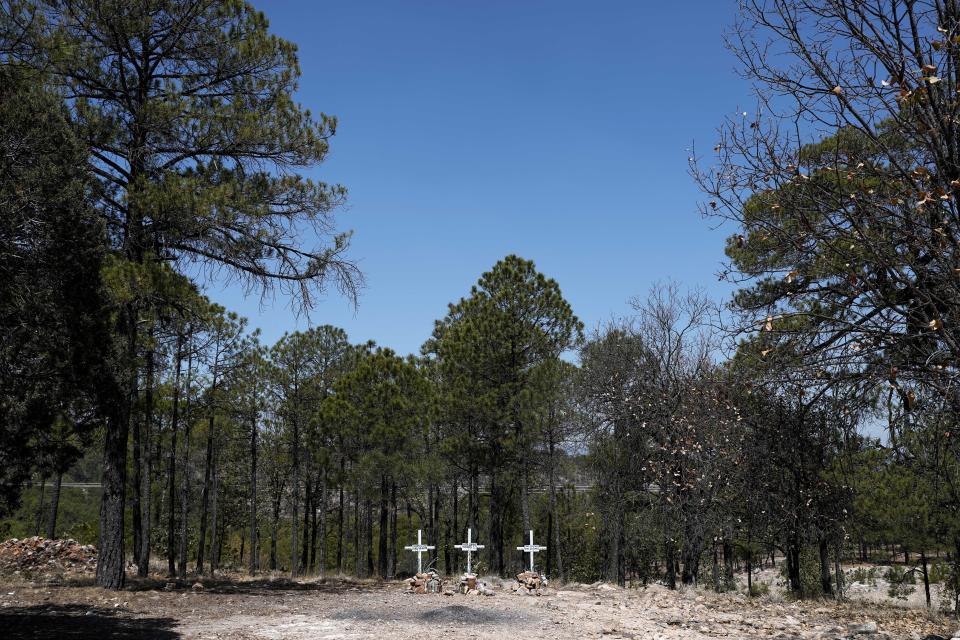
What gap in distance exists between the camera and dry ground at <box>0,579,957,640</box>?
934cm

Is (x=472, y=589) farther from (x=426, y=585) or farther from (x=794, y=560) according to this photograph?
(x=794, y=560)

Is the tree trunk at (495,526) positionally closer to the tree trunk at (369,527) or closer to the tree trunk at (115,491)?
the tree trunk at (369,527)

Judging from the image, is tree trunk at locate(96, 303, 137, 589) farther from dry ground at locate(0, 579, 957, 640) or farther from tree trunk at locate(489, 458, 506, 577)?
tree trunk at locate(489, 458, 506, 577)

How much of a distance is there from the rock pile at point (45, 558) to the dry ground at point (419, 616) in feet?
19.6

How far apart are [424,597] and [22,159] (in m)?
10.8

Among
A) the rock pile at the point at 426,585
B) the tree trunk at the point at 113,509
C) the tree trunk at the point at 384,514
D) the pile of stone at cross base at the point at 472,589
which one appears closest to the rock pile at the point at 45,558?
the tree trunk at the point at 113,509

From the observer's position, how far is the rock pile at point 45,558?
18.1 meters

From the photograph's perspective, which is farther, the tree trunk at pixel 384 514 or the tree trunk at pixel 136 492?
the tree trunk at pixel 384 514

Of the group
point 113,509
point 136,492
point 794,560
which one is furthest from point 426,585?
point 794,560

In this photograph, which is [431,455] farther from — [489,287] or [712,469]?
[712,469]

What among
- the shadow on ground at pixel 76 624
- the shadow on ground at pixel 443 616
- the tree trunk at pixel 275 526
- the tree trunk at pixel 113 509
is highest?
the tree trunk at pixel 113 509

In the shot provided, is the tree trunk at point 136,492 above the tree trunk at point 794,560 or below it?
above

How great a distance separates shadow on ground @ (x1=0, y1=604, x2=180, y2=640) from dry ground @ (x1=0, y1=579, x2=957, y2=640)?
0.01 metres

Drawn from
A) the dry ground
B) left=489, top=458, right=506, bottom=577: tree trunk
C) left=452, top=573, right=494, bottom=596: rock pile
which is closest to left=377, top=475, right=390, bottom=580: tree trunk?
left=489, top=458, right=506, bottom=577: tree trunk
